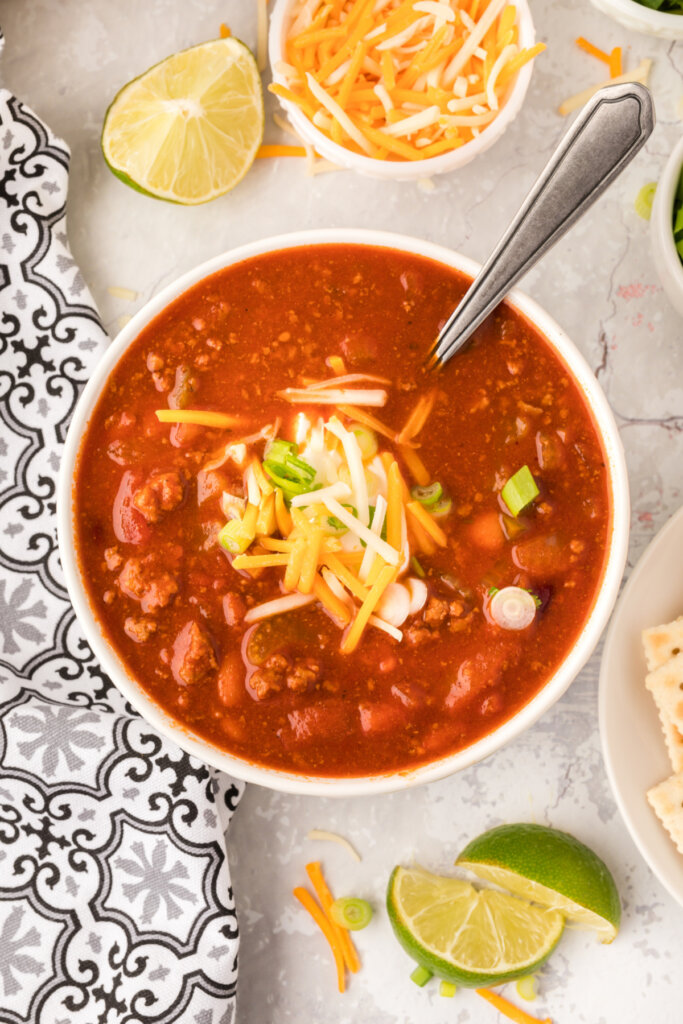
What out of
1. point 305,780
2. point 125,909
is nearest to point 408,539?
point 305,780

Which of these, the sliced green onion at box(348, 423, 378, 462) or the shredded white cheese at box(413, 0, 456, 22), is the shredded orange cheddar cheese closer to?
the shredded white cheese at box(413, 0, 456, 22)

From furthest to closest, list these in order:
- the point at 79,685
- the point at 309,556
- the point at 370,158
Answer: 1. the point at 79,685
2. the point at 370,158
3. the point at 309,556

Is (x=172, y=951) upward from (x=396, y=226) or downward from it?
downward

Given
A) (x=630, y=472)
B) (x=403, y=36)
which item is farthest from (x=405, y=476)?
(x=403, y=36)

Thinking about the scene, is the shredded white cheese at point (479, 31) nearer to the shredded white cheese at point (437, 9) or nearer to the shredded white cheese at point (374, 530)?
the shredded white cheese at point (437, 9)

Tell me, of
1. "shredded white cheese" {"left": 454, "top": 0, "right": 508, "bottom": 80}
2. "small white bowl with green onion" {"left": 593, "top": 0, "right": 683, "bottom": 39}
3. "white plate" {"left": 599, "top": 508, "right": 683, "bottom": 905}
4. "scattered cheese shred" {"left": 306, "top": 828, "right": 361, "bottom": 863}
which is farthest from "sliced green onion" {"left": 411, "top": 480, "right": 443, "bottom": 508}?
"small white bowl with green onion" {"left": 593, "top": 0, "right": 683, "bottom": 39}

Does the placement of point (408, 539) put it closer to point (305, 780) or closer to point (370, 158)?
point (305, 780)

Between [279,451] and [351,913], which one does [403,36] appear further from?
[351,913]
